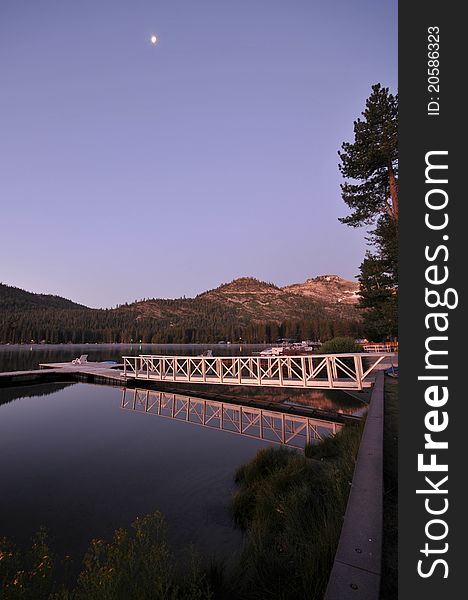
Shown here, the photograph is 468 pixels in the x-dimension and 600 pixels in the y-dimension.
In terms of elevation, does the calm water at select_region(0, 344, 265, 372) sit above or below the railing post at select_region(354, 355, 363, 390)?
below

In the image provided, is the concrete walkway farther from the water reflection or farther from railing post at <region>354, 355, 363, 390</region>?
the water reflection

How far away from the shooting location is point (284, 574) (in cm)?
285

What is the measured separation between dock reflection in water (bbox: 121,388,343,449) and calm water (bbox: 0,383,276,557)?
32.7 inches

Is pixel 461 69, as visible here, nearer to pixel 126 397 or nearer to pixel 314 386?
pixel 314 386

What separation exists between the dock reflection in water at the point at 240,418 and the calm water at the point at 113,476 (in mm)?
830

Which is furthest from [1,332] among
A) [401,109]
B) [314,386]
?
[401,109]

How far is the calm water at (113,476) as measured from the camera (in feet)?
18.5

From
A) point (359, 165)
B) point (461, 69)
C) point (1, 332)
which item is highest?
point (359, 165)

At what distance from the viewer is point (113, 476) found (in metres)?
7.98

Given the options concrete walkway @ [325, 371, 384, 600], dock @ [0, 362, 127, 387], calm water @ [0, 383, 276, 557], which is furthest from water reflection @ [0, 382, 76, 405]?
concrete walkway @ [325, 371, 384, 600]

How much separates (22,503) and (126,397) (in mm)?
13304

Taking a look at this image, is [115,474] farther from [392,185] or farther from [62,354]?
[62,354]

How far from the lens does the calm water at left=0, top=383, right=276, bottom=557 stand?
5633mm

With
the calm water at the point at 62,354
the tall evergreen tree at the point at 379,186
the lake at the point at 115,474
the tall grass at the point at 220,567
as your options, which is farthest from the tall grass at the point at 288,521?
the calm water at the point at 62,354
